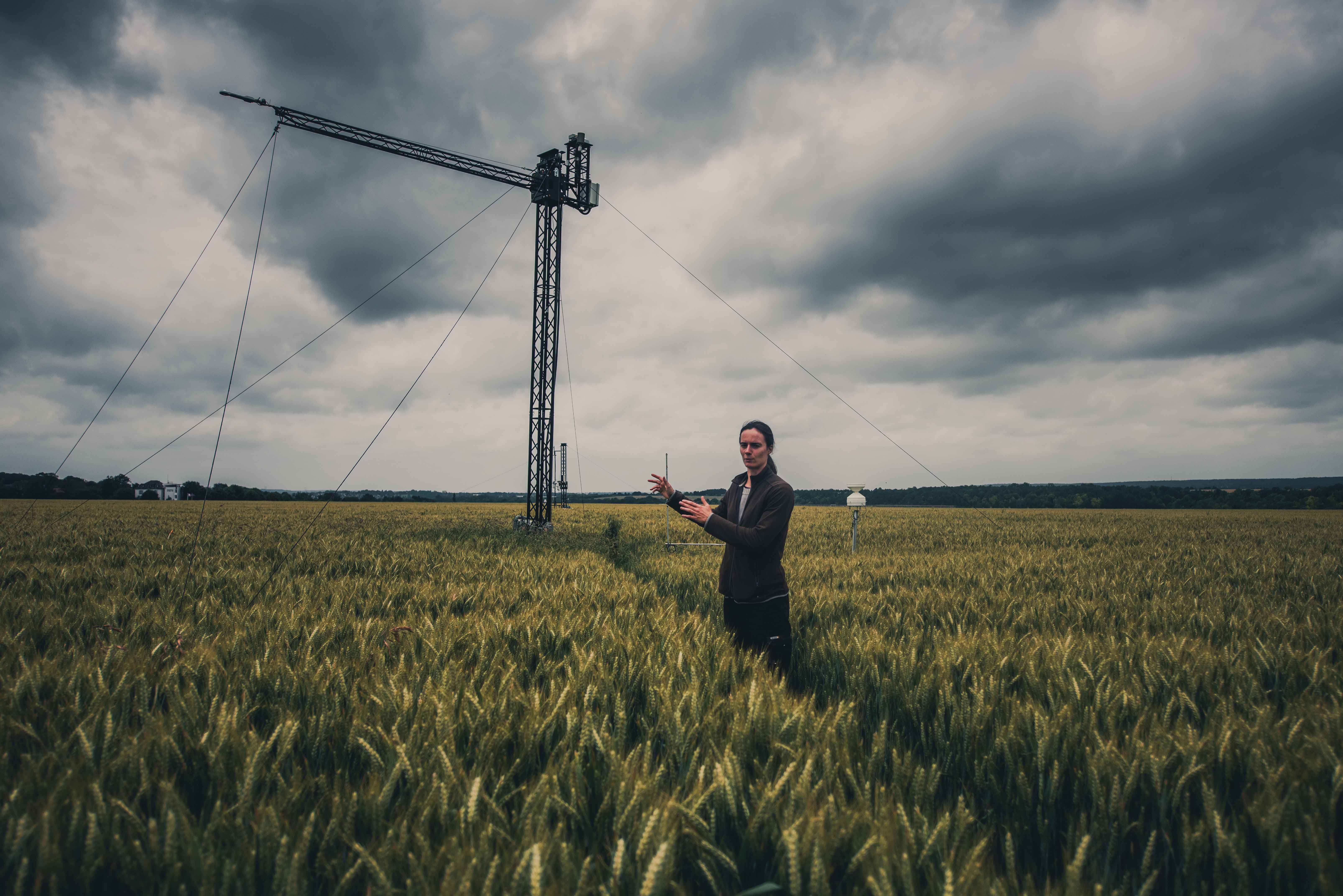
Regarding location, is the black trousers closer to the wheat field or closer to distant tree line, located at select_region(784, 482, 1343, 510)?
the wheat field

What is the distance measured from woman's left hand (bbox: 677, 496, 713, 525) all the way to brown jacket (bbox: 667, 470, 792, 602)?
5cm

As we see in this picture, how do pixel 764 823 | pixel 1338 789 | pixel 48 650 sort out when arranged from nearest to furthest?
pixel 764 823
pixel 1338 789
pixel 48 650

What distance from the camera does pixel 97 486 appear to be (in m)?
62.1

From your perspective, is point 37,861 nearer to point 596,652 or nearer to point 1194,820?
point 596,652

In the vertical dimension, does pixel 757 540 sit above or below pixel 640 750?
above

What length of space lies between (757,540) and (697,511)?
0.54m

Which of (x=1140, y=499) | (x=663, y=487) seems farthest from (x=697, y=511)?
(x=1140, y=499)

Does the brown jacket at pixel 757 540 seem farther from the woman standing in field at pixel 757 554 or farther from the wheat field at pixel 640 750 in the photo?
the wheat field at pixel 640 750

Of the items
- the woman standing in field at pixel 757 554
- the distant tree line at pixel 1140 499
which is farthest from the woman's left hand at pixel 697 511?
the distant tree line at pixel 1140 499

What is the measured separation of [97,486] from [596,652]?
89.6 metres

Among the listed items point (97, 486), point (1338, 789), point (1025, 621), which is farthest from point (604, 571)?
point (97, 486)

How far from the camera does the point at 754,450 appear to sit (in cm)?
430

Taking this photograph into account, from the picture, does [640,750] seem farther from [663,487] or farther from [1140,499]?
[1140,499]

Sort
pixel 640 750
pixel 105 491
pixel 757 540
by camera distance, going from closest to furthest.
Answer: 1. pixel 640 750
2. pixel 757 540
3. pixel 105 491
